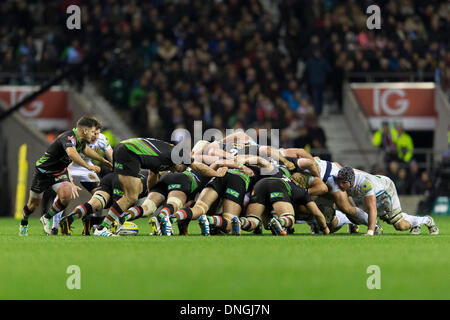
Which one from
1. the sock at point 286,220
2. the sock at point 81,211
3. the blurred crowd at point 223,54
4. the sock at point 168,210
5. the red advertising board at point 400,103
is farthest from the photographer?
the red advertising board at point 400,103

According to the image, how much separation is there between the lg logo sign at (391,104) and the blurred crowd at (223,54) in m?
0.51

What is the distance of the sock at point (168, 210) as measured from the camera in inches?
573

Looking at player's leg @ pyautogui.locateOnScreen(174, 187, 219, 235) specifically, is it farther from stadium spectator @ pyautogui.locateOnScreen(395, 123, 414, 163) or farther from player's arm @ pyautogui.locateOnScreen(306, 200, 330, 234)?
stadium spectator @ pyautogui.locateOnScreen(395, 123, 414, 163)

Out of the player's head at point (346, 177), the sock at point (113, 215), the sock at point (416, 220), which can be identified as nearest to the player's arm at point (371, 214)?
the player's head at point (346, 177)

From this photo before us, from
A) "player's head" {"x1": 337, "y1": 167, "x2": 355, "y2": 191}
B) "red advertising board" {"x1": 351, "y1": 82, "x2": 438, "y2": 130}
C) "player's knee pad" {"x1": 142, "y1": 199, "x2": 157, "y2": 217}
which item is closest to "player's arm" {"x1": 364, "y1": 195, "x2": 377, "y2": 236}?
"player's head" {"x1": 337, "y1": 167, "x2": 355, "y2": 191}

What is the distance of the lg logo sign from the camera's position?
28.8 m

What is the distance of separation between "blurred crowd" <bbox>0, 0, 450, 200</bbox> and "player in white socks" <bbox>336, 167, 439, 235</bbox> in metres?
9.14

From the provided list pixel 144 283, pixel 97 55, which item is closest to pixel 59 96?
pixel 97 55

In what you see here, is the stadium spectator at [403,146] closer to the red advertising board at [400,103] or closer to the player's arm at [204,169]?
the red advertising board at [400,103]

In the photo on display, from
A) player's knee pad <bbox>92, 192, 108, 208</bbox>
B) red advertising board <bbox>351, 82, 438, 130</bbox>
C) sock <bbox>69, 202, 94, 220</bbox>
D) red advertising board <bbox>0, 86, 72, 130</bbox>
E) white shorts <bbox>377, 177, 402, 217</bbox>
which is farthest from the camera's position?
red advertising board <bbox>351, 82, 438, 130</bbox>
